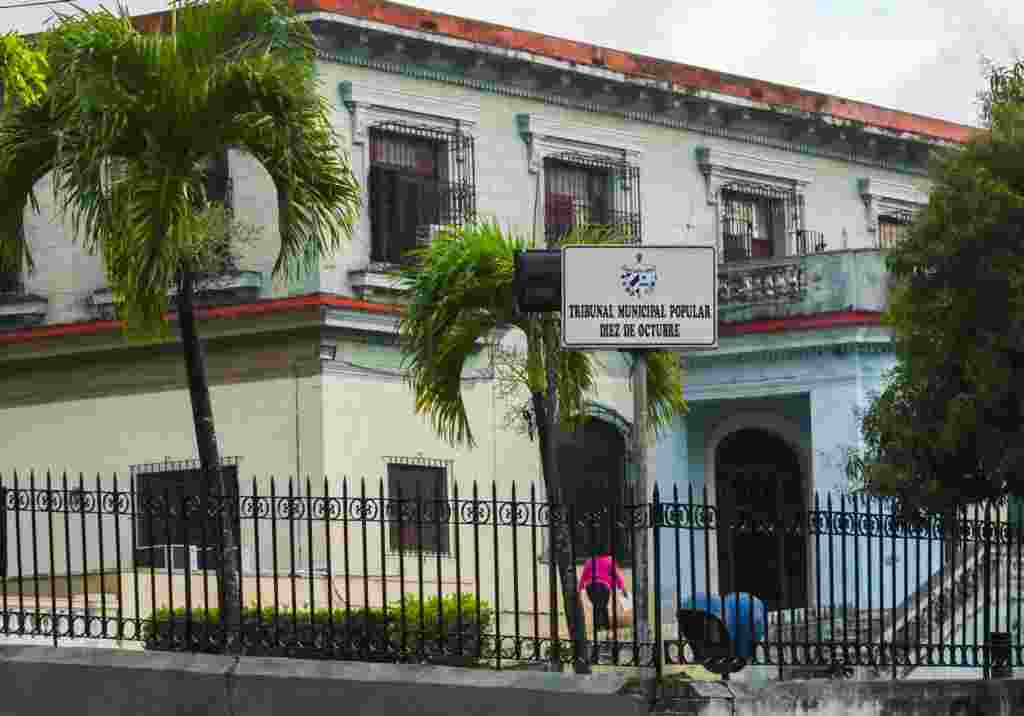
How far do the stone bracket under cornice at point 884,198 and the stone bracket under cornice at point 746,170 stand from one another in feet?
3.88

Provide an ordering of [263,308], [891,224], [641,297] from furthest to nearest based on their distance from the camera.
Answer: [891,224] < [263,308] < [641,297]

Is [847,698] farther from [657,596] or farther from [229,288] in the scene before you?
[229,288]

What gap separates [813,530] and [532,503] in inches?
86.9

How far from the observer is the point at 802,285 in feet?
99.5

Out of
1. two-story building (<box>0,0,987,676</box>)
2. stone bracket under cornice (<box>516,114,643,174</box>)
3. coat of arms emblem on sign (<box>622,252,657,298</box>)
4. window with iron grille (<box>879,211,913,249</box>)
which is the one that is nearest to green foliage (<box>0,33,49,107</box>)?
coat of arms emblem on sign (<box>622,252,657,298</box>)

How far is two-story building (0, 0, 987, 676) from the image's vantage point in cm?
2934

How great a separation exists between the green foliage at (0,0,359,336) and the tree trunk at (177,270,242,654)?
194 mm

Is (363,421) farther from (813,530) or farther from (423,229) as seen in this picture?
(813,530)

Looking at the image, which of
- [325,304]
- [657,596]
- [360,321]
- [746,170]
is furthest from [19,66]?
[746,170]

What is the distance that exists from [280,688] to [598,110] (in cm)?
1969

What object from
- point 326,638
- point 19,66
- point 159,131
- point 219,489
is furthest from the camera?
point 159,131

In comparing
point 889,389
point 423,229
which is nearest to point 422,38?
point 423,229

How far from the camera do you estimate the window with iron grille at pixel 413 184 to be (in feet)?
97.8

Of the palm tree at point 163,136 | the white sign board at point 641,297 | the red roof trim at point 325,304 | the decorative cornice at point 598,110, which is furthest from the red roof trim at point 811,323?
the white sign board at point 641,297
